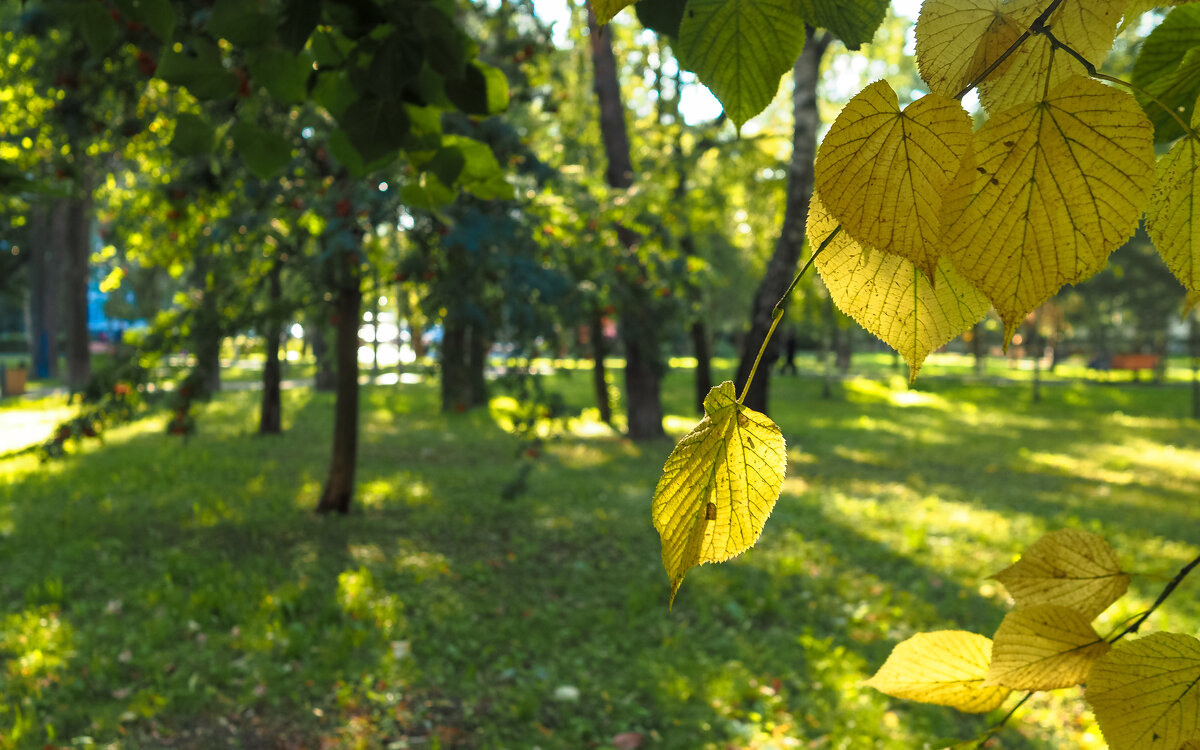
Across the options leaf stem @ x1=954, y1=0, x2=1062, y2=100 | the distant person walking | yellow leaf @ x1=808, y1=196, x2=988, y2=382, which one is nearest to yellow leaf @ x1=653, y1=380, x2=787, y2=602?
yellow leaf @ x1=808, y1=196, x2=988, y2=382

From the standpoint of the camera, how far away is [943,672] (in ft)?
2.00

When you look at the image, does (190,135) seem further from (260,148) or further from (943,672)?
(943,672)

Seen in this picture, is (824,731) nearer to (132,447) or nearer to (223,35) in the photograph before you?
(223,35)

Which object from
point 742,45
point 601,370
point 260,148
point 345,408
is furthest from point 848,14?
point 601,370

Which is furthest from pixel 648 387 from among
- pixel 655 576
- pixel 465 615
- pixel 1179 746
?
pixel 1179 746

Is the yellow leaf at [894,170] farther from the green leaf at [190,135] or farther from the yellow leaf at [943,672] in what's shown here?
the green leaf at [190,135]

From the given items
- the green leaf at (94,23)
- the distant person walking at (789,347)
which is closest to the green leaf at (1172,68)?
the green leaf at (94,23)

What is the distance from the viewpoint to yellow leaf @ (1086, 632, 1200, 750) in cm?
47

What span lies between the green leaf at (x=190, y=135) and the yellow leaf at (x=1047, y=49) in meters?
1.36

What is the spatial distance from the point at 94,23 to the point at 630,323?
8.97 meters

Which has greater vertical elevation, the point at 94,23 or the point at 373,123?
the point at 94,23

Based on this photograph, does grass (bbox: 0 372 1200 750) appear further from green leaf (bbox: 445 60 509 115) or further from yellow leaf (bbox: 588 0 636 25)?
green leaf (bbox: 445 60 509 115)

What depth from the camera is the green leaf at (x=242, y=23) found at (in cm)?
131

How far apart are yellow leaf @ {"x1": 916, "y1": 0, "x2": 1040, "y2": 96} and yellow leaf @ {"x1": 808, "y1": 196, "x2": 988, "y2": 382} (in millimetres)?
97
